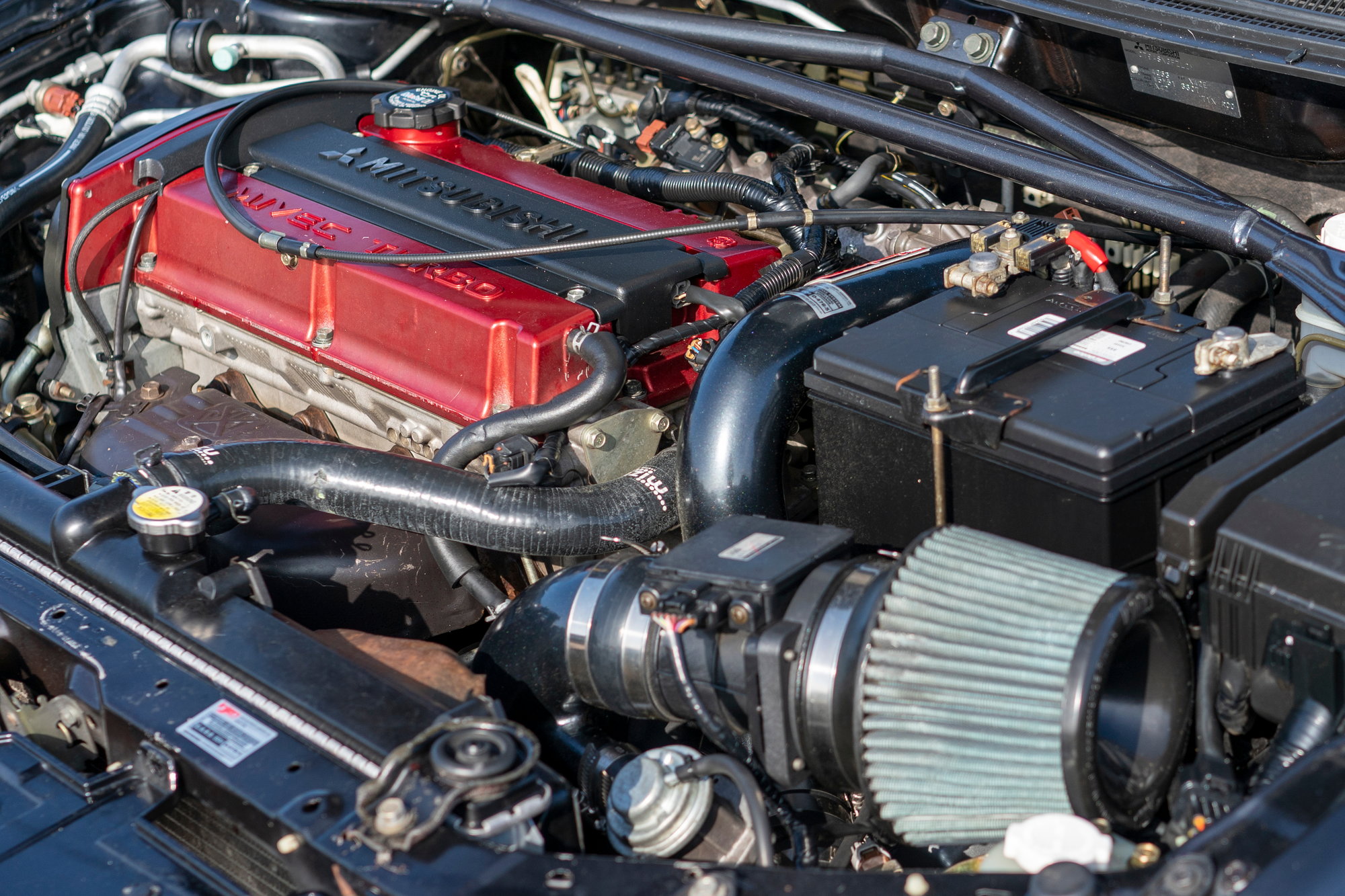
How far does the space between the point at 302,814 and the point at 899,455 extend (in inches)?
29.5

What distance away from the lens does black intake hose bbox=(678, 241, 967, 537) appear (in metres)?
1.77

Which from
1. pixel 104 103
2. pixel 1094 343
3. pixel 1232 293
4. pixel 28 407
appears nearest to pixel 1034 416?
pixel 1094 343

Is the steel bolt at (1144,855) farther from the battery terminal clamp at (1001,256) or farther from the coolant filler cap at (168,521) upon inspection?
the coolant filler cap at (168,521)

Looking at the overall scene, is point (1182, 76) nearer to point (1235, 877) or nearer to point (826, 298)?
point (826, 298)

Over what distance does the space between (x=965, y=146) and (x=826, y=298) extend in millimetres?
385

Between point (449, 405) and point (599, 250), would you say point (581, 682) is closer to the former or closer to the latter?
point (449, 405)

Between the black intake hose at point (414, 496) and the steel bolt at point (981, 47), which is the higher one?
the steel bolt at point (981, 47)

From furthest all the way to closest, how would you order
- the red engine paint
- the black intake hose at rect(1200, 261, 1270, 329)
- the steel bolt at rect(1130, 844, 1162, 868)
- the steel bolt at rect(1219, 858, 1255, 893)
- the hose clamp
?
the hose clamp < the black intake hose at rect(1200, 261, 1270, 329) < the red engine paint < the steel bolt at rect(1130, 844, 1162, 868) < the steel bolt at rect(1219, 858, 1255, 893)

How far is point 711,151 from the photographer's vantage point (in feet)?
8.90

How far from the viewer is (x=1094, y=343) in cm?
164

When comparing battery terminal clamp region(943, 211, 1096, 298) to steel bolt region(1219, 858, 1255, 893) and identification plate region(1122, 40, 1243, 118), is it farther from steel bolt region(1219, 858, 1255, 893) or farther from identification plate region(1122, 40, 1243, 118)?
steel bolt region(1219, 858, 1255, 893)

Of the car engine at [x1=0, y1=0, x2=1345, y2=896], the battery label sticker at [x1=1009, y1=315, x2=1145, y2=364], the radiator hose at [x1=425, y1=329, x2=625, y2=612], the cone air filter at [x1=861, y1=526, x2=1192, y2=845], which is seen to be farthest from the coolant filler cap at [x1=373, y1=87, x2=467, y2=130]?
the cone air filter at [x1=861, y1=526, x2=1192, y2=845]

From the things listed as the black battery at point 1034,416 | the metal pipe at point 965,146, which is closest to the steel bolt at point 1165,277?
the black battery at point 1034,416

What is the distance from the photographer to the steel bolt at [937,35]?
2.35 meters
